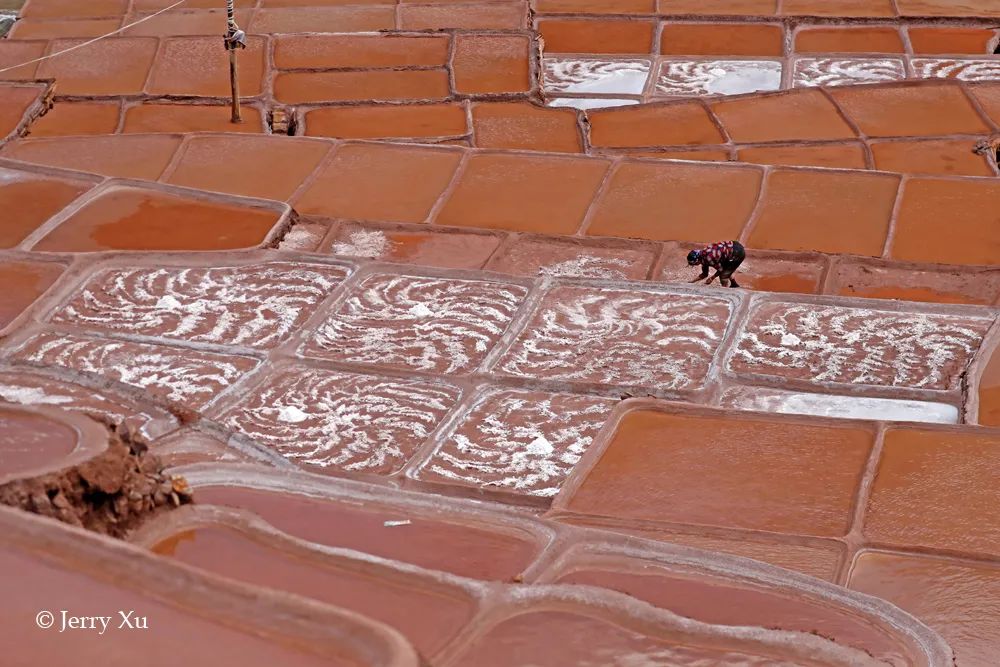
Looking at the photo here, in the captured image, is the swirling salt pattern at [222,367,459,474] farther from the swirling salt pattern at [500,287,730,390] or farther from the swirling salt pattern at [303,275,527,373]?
the swirling salt pattern at [500,287,730,390]

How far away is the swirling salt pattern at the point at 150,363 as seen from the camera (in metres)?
4.58

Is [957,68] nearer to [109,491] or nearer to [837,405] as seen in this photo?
[837,405]

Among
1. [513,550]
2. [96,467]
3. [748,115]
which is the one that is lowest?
[748,115]

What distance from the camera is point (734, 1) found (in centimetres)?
1028

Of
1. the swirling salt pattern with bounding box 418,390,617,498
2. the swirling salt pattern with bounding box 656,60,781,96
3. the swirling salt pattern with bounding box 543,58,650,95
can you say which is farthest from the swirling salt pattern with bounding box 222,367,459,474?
the swirling salt pattern with bounding box 656,60,781,96

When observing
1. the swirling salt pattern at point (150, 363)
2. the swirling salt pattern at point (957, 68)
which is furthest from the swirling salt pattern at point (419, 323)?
the swirling salt pattern at point (957, 68)

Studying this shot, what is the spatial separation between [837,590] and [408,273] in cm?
299

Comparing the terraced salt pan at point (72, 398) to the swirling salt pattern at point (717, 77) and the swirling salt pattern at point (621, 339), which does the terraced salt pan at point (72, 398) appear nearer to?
the swirling salt pattern at point (621, 339)

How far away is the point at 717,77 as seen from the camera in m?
9.45

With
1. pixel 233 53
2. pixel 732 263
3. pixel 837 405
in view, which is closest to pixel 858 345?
pixel 837 405

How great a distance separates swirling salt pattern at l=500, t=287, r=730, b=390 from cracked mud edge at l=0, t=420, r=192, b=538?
80.7 inches

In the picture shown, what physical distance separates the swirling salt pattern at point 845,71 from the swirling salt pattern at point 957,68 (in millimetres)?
129

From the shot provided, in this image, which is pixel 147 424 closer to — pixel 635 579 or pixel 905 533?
pixel 635 579

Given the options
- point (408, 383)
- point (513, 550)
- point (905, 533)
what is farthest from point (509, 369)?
point (513, 550)
